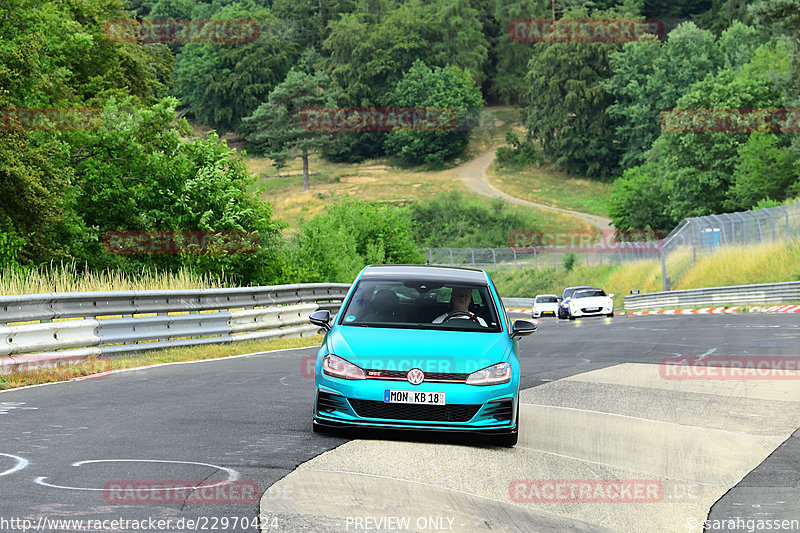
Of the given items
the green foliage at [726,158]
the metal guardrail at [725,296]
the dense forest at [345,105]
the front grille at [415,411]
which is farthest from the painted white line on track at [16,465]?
the green foliage at [726,158]

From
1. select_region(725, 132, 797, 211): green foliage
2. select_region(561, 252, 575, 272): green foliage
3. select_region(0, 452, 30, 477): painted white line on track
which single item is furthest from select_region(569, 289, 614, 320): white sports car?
select_region(0, 452, 30, 477): painted white line on track

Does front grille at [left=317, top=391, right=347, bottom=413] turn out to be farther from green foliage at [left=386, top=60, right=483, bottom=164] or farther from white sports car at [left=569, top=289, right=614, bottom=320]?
green foliage at [left=386, top=60, right=483, bottom=164]

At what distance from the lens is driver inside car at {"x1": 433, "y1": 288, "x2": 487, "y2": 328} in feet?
32.7

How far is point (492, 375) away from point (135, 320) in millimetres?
9591

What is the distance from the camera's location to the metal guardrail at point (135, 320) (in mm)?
13992

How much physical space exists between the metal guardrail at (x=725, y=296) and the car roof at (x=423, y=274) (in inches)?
1196

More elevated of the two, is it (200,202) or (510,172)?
(200,202)

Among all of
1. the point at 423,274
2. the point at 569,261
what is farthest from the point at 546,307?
the point at 423,274

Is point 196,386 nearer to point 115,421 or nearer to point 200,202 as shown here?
point 115,421

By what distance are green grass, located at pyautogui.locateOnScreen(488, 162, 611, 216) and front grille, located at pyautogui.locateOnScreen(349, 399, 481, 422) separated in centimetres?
10010

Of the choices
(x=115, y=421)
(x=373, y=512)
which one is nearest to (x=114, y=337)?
(x=115, y=421)

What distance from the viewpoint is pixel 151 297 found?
1752 cm

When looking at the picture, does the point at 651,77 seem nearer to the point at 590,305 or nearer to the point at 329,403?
the point at 590,305

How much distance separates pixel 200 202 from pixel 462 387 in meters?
23.9
